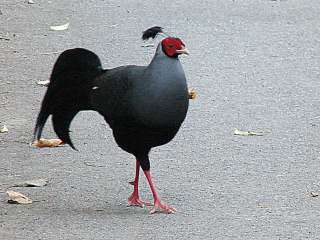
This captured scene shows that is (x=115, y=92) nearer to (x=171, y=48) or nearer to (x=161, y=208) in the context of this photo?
(x=171, y=48)

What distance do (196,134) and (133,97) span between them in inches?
78.2

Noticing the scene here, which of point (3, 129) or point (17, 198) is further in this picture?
point (3, 129)

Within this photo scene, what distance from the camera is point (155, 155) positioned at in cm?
757

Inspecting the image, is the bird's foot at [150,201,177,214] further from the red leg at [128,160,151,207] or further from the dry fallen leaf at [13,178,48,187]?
the dry fallen leaf at [13,178,48,187]

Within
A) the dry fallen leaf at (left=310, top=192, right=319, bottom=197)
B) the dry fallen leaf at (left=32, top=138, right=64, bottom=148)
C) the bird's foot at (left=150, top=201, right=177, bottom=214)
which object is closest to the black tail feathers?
the bird's foot at (left=150, top=201, right=177, bottom=214)

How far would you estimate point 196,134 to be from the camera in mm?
8078

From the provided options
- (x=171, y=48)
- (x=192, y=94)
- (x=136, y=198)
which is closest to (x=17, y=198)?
(x=136, y=198)

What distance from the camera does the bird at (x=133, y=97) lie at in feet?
19.9

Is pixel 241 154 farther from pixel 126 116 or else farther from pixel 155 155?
pixel 126 116

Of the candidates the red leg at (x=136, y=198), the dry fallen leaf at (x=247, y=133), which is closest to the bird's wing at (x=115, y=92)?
the red leg at (x=136, y=198)

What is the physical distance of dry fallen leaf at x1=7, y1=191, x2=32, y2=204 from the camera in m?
6.58

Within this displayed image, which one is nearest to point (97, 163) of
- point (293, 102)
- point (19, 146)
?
point (19, 146)

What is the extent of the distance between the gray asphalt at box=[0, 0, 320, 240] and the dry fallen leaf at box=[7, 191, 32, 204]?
9 centimetres

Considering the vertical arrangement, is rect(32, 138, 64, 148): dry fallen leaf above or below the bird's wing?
below
